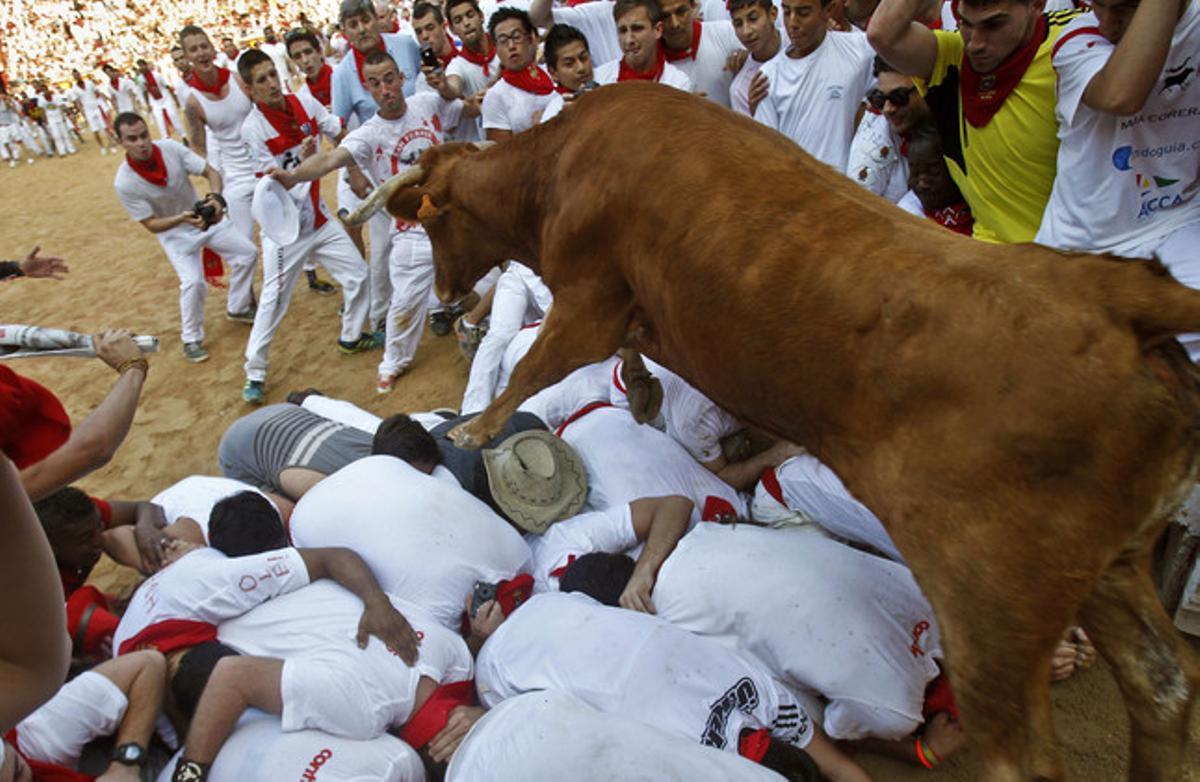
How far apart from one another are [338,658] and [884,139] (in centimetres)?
370

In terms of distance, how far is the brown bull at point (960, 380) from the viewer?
1.83m

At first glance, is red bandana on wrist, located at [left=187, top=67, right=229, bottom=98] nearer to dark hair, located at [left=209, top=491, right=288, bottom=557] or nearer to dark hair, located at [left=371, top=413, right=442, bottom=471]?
dark hair, located at [left=371, top=413, right=442, bottom=471]

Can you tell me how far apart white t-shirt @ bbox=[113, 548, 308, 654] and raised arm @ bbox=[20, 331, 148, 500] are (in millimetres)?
604

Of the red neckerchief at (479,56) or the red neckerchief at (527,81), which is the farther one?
the red neckerchief at (479,56)

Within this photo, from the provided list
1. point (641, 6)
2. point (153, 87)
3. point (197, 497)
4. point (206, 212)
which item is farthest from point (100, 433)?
point (153, 87)

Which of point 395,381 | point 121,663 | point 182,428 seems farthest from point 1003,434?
point 182,428

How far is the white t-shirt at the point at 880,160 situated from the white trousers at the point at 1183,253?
4.94 ft

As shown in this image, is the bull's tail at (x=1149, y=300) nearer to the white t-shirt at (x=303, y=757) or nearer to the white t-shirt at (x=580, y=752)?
the white t-shirt at (x=580, y=752)

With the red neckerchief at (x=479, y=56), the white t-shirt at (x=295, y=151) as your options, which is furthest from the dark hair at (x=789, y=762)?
the red neckerchief at (x=479, y=56)

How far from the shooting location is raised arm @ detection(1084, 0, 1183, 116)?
2.69 metres

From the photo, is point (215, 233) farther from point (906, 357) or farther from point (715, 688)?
point (906, 357)

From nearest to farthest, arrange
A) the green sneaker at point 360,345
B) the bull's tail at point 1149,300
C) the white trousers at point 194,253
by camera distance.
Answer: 1. the bull's tail at point 1149,300
2. the green sneaker at point 360,345
3. the white trousers at point 194,253

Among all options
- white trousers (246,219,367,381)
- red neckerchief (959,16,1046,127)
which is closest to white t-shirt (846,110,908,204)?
red neckerchief (959,16,1046,127)

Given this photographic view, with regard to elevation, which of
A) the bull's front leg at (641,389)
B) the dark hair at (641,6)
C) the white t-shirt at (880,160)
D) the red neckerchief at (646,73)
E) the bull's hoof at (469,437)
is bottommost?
the bull's front leg at (641,389)
